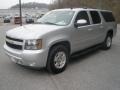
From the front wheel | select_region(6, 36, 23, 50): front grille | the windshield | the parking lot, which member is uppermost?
the windshield

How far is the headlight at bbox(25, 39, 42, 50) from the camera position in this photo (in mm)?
4211

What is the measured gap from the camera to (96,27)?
6.40m

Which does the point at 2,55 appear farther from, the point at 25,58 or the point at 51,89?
the point at 51,89

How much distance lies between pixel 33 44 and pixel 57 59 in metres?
0.94

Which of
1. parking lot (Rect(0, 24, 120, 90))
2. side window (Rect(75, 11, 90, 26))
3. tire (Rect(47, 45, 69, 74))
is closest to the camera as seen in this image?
parking lot (Rect(0, 24, 120, 90))

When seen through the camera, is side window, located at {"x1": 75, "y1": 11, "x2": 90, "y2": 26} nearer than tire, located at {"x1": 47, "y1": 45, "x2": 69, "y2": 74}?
No

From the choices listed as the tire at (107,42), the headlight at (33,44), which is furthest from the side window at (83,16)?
the tire at (107,42)

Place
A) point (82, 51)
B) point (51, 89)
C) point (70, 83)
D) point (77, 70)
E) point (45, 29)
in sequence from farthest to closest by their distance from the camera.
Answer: point (82, 51)
point (77, 70)
point (45, 29)
point (70, 83)
point (51, 89)

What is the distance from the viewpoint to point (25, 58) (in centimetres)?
424

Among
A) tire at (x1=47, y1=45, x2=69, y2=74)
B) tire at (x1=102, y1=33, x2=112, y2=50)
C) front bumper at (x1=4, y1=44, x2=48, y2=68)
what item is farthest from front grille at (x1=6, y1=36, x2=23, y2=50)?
tire at (x1=102, y1=33, x2=112, y2=50)

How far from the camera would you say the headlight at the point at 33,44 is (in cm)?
421

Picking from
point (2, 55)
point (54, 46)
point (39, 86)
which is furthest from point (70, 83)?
point (2, 55)

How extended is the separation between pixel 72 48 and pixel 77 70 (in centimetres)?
72

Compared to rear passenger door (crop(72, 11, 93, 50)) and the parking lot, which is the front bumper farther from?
rear passenger door (crop(72, 11, 93, 50))
